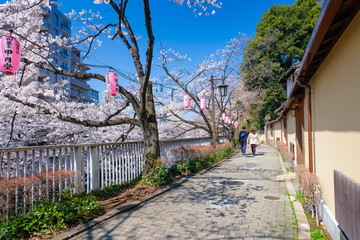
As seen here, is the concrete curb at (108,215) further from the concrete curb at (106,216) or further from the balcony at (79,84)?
the balcony at (79,84)

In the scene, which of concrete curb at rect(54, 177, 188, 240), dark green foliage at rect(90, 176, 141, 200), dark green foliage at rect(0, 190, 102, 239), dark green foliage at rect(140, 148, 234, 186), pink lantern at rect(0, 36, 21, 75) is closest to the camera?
dark green foliage at rect(0, 190, 102, 239)

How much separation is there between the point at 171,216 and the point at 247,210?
185 cm

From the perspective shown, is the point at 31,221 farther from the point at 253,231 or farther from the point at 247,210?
the point at 247,210

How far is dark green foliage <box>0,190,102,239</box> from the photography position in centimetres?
382

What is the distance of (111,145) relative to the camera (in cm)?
706

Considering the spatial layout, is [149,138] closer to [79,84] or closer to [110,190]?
[110,190]

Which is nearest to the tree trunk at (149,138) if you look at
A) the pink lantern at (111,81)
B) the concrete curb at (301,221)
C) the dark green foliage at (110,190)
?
the dark green foliage at (110,190)

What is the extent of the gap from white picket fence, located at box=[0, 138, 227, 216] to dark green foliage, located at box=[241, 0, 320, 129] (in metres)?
19.9

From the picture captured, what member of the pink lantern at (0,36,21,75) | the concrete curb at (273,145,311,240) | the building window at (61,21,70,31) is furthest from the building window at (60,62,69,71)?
the concrete curb at (273,145,311,240)

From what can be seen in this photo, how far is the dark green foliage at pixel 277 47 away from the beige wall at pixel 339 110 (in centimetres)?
2038

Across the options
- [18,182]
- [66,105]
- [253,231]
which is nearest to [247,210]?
[253,231]

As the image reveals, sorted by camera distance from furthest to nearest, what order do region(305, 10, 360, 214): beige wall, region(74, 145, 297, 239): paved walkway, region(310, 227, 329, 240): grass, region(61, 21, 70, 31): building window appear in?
1. region(61, 21, 70, 31): building window
2. region(74, 145, 297, 239): paved walkway
3. region(310, 227, 329, 240): grass
4. region(305, 10, 360, 214): beige wall

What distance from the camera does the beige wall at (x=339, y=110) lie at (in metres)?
2.91

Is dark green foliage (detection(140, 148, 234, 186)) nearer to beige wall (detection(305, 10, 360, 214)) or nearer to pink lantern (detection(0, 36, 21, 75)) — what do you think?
beige wall (detection(305, 10, 360, 214))
